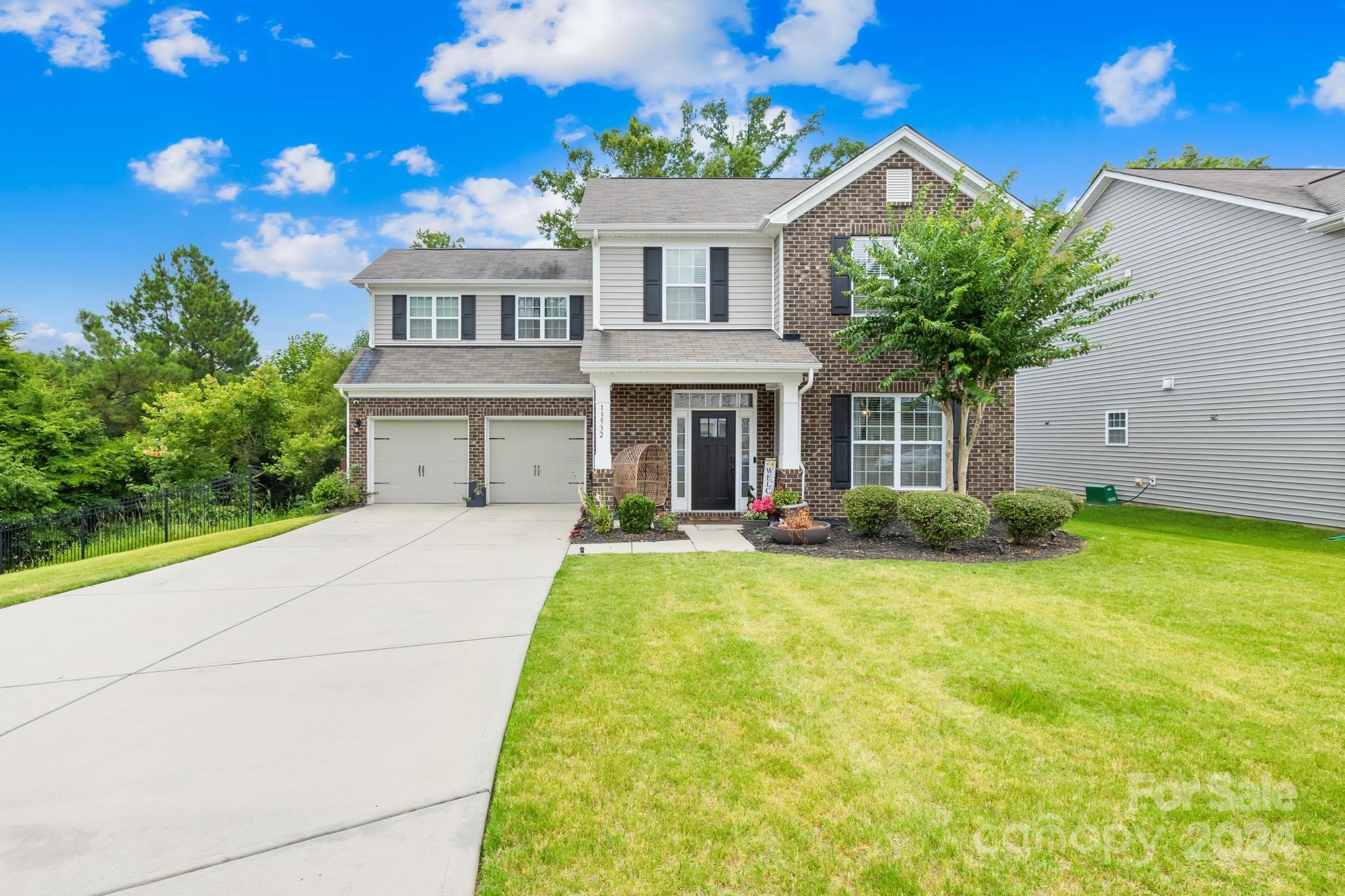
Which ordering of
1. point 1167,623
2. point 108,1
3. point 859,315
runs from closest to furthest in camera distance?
1. point 1167,623
2. point 859,315
3. point 108,1

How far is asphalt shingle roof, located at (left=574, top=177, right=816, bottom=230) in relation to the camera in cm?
1262

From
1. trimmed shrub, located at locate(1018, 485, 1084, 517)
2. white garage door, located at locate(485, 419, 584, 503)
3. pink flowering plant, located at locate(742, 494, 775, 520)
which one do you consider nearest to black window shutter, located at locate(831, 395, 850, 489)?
pink flowering plant, located at locate(742, 494, 775, 520)

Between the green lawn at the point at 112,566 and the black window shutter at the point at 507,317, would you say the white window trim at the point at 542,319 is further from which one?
the green lawn at the point at 112,566

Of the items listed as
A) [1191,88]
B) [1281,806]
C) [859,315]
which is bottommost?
[1281,806]

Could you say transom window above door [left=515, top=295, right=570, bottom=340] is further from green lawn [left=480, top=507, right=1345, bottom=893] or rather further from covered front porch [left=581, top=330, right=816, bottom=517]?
green lawn [left=480, top=507, right=1345, bottom=893]

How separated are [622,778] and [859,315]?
10.5 metres

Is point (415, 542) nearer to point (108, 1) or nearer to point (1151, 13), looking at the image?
point (108, 1)

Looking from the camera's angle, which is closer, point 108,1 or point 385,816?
point 385,816

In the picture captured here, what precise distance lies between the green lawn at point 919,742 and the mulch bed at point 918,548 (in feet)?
6.77

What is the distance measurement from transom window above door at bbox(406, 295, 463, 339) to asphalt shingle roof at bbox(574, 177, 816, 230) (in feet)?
14.0

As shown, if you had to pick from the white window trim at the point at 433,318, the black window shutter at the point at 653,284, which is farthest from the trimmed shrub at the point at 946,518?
the white window trim at the point at 433,318

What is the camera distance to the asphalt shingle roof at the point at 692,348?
10820mm

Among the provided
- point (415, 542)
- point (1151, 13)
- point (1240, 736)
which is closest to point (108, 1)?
point (415, 542)

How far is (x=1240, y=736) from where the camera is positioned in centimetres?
343
